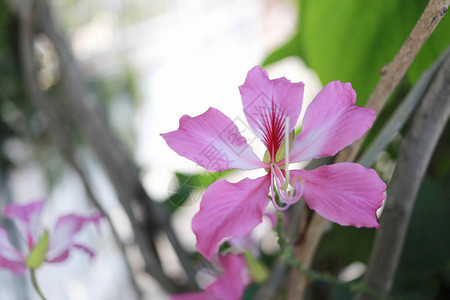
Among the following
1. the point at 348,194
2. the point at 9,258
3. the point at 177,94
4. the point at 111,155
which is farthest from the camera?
the point at 177,94

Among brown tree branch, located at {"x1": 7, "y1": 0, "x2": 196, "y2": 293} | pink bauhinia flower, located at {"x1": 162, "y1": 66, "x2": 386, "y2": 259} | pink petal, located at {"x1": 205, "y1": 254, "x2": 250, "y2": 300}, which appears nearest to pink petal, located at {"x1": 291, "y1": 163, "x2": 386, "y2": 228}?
pink bauhinia flower, located at {"x1": 162, "y1": 66, "x2": 386, "y2": 259}

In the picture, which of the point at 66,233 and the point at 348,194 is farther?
the point at 66,233

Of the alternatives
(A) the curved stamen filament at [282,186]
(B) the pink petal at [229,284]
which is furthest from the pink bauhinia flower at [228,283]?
(A) the curved stamen filament at [282,186]

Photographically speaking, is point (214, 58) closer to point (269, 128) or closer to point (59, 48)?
point (59, 48)

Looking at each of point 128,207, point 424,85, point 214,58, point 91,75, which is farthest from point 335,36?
point 214,58

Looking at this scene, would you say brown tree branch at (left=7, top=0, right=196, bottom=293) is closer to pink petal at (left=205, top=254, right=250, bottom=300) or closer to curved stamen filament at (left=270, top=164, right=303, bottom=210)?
pink petal at (left=205, top=254, right=250, bottom=300)

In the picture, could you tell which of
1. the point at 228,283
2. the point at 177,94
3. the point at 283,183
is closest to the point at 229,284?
the point at 228,283

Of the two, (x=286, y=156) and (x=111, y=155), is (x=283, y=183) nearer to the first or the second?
(x=286, y=156)
